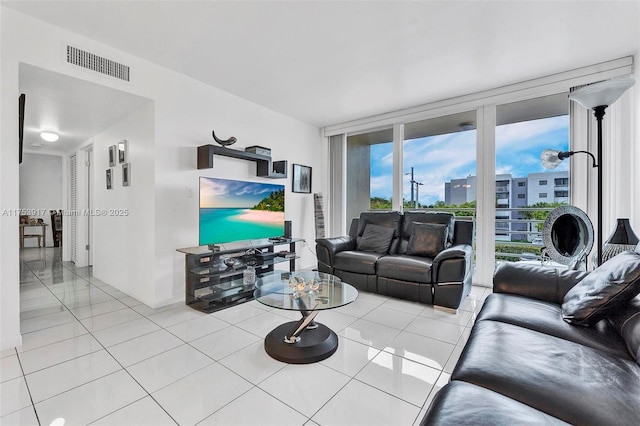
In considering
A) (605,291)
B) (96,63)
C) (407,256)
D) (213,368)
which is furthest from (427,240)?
(96,63)

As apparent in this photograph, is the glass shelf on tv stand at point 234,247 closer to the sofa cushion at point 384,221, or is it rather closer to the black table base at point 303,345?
the sofa cushion at point 384,221

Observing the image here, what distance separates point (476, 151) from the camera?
387 centimetres

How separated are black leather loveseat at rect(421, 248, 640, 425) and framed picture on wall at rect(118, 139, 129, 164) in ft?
12.9

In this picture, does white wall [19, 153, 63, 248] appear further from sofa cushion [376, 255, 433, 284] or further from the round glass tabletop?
sofa cushion [376, 255, 433, 284]

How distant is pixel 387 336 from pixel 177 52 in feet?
10.6

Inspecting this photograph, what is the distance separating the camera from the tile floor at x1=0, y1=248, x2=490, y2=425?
1475mm

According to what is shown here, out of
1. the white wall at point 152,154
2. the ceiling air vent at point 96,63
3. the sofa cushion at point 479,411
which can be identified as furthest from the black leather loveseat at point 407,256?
the ceiling air vent at point 96,63

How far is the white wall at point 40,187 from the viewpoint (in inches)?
277

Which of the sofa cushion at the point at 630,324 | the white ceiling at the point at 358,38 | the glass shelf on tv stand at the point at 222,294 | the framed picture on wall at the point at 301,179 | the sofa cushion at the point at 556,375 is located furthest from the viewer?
the framed picture on wall at the point at 301,179

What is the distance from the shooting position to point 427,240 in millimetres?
3465

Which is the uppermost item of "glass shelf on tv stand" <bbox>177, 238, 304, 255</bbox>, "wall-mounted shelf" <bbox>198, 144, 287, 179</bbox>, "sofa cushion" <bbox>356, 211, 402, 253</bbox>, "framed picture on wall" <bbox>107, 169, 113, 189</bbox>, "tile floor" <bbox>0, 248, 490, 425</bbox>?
"wall-mounted shelf" <bbox>198, 144, 287, 179</bbox>

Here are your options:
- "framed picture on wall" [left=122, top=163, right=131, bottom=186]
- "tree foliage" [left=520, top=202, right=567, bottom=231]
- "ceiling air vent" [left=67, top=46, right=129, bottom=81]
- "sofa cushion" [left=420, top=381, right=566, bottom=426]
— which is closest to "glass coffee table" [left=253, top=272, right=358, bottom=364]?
"sofa cushion" [left=420, top=381, right=566, bottom=426]

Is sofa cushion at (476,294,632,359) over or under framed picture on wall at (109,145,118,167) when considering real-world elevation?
under

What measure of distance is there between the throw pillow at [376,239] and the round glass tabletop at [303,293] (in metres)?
1.27
